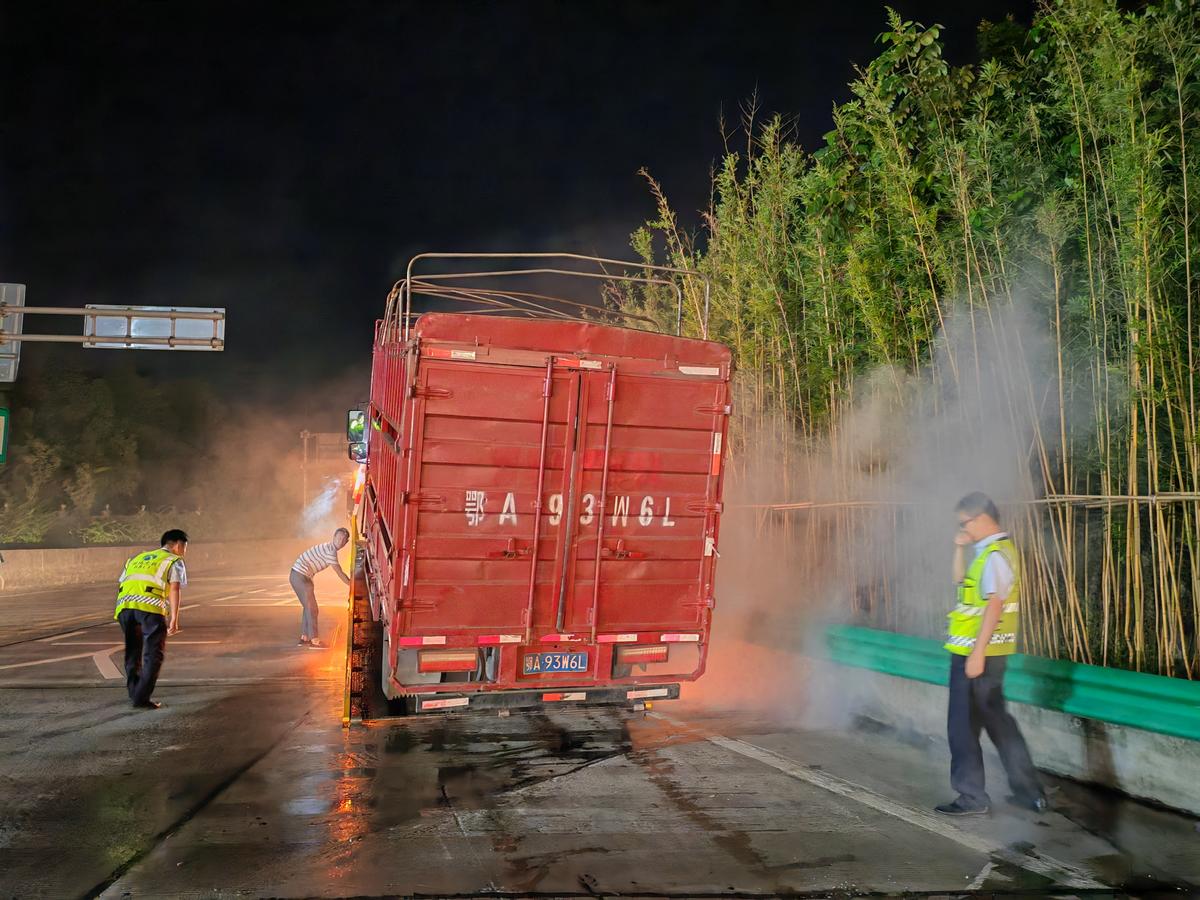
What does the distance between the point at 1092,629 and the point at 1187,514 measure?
4.45 ft

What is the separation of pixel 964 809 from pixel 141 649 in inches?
272

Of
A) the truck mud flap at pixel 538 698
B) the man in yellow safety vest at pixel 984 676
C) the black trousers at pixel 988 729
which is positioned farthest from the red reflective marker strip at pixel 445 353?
the black trousers at pixel 988 729

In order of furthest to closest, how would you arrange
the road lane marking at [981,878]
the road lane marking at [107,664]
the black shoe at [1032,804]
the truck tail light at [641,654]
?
the road lane marking at [107,664]
the truck tail light at [641,654]
the black shoe at [1032,804]
the road lane marking at [981,878]

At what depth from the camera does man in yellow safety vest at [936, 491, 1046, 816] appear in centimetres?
529

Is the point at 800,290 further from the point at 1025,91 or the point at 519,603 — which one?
the point at 519,603

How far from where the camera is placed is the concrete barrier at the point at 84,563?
2272 centimetres

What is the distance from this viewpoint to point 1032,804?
5344 millimetres

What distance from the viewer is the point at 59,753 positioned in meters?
6.52

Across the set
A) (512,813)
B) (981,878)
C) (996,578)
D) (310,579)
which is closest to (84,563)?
(310,579)

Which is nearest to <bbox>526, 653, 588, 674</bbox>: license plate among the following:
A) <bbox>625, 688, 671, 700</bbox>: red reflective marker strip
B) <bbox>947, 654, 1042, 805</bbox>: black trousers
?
<bbox>625, 688, 671, 700</bbox>: red reflective marker strip

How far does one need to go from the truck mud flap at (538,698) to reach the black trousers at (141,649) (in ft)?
9.34

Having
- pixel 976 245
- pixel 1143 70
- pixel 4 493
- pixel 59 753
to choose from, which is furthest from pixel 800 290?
pixel 4 493

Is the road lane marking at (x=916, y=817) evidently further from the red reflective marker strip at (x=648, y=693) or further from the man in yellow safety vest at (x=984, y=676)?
the red reflective marker strip at (x=648, y=693)

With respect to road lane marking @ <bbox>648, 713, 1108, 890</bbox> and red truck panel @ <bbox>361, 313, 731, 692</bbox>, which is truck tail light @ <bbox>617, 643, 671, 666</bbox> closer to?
red truck panel @ <bbox>361, 313, 731, 692</bbox>
